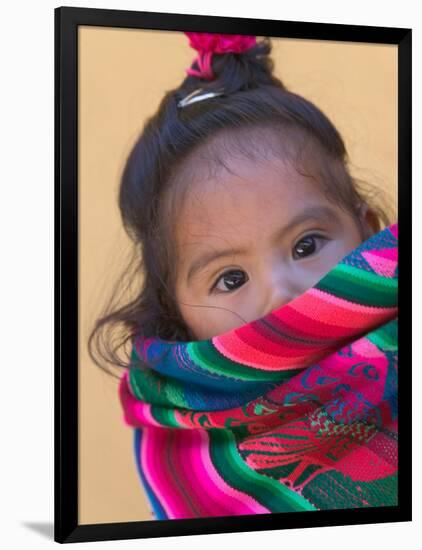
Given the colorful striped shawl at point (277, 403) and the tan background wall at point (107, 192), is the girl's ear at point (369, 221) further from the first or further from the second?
the tan background wall at point (107, 192)

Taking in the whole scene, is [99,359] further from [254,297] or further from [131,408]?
[254,297]

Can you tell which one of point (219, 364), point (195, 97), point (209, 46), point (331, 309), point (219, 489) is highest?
point (209, 46)

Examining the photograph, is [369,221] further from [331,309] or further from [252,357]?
[252,357]

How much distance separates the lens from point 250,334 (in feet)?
9.20

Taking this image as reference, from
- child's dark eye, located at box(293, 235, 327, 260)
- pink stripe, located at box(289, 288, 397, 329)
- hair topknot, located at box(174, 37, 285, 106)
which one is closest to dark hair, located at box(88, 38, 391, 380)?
hair topknot, located at box(174, 37, 285, 106)

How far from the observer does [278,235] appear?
110 inches

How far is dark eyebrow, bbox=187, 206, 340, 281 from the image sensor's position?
9.16ft

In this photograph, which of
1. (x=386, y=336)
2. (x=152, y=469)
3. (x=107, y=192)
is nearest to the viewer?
(x=107, y=192)

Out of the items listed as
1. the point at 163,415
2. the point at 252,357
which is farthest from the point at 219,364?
the point at 163,415

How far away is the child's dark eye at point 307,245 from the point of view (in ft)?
9.25

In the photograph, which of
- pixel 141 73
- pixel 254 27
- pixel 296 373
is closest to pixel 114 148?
pixel 141 73

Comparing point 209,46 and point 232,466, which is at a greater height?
point 209,46

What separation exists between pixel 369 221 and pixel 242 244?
1.14 ft

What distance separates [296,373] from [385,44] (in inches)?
32.8
